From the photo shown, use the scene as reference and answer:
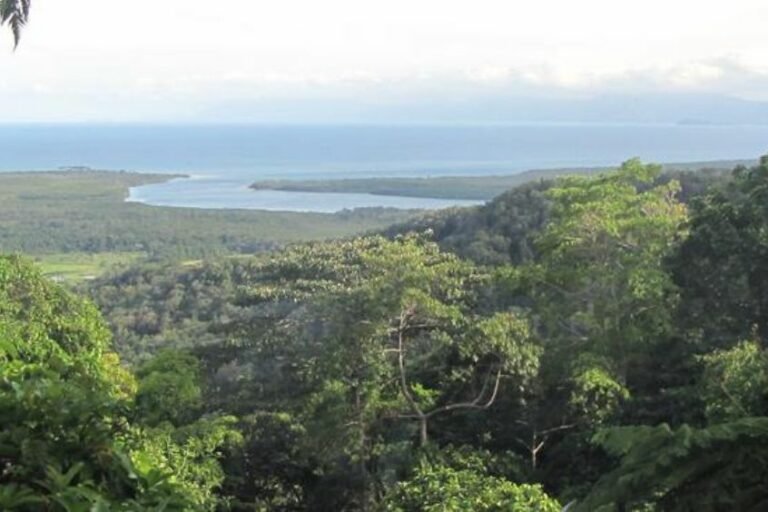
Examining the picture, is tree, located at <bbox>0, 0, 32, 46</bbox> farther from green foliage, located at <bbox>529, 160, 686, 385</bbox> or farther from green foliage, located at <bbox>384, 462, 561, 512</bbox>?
green foliage, located at <bbox>529, 160, 686, 385</bbox>

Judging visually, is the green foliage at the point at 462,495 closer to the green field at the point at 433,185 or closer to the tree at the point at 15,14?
the tree at the point at 15,14

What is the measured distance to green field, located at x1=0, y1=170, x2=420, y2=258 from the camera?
55469mm

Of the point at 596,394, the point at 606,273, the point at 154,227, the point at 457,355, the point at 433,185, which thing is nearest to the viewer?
the point at 596,394

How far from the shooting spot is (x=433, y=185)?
255 feet

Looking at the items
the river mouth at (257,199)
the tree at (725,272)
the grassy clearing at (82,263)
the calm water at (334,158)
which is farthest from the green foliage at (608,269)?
the calm water at (334,158)

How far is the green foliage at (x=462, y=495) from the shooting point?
6836 millimetres

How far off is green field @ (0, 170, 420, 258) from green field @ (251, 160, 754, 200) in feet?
36.3

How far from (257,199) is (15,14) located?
8243 centimetres

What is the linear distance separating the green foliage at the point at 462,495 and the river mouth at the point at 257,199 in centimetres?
5725

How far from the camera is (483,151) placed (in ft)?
490

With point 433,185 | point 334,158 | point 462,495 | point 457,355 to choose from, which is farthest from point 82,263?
point 334,158

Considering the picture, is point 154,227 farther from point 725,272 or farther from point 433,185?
point 725,272

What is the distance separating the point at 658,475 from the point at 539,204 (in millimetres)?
20406

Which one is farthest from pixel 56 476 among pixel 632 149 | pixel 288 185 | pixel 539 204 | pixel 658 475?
pixel 632 149
